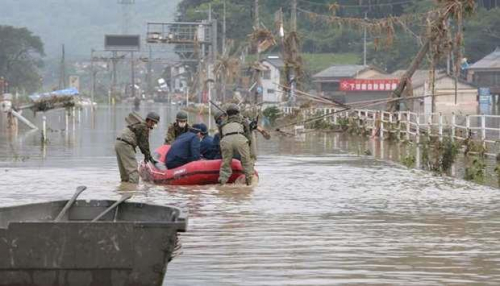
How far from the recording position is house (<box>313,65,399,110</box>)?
89.8 meters

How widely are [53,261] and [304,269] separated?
2749 mm

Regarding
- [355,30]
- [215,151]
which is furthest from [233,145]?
[355,30]

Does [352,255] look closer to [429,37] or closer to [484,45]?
[429,37]

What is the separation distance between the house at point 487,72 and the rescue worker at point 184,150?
78747 mm

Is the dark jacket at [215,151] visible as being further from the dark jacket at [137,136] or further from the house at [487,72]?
the house at [487,72]

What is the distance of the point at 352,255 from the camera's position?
42.5 feet

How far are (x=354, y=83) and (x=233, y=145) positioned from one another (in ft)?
233

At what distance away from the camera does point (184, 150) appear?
21.5m

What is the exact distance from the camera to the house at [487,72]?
100125 mm

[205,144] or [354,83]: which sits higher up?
[354,83]

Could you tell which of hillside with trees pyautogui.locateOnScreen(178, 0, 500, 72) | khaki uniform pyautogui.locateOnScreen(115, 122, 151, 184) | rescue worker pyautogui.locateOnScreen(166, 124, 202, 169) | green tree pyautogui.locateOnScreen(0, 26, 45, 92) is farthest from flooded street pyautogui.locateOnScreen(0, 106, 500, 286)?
green tree pyautogui.locateOnScreen(0, 26, 45, 92)

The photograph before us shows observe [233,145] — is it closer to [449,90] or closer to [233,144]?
[233,144]

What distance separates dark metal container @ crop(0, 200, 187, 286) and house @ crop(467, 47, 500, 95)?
89.9 meters

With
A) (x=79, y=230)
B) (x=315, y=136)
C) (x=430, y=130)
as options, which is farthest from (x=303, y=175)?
(x=315, y=136)
